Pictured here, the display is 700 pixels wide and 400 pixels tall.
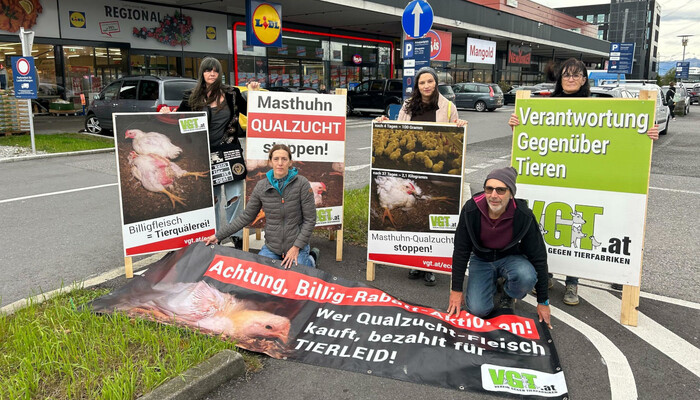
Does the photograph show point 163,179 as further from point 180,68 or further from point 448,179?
point 180,68

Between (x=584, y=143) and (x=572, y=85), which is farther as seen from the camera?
(x=572, y=85)

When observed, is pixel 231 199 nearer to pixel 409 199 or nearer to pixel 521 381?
pixel 409 199

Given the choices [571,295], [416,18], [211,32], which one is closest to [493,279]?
[571,295]

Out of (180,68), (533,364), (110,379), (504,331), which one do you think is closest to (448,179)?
(504,331)

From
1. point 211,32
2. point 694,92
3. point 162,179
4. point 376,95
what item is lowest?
point 162,179

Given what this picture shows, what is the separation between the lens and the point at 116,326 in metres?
3.44

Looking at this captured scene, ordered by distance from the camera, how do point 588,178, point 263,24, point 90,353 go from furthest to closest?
point 263,24, point 588,178, point 90,353

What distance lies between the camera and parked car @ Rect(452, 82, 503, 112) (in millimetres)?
29891

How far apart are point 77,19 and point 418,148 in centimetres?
2019

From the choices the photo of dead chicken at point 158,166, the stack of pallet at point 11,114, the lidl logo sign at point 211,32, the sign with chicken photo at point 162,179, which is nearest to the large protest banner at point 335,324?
the sign with chicken photo at point 162,179

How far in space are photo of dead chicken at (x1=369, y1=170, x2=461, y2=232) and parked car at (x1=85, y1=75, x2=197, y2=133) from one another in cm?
A: 1054

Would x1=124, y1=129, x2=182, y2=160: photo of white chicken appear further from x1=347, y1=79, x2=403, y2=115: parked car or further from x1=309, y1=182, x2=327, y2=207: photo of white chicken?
x1=347, y1=79, x2=403, y2=115: parked car

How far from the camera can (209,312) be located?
3789 mm

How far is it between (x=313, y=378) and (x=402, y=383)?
0.54 metres
